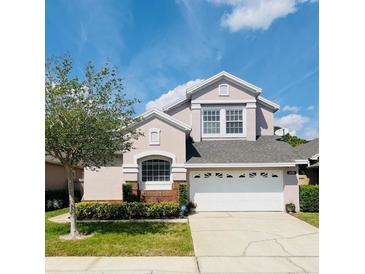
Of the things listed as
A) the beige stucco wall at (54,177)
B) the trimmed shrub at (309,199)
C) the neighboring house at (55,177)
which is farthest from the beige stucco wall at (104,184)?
the trimmed shrub at (309,199)

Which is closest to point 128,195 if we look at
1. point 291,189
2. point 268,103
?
point 291,189

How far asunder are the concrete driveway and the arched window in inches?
115

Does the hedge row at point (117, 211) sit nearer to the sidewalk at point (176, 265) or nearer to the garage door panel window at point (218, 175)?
the garage door panel window at point (218, 175)

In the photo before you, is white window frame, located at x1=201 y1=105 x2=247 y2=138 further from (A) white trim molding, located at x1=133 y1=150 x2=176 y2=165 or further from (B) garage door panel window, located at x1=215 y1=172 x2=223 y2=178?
(A) white trim molding, located at x1=133 y1=150 x2=176 y2=165

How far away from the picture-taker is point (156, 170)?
15.6 m

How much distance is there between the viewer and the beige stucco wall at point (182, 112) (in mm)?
18656

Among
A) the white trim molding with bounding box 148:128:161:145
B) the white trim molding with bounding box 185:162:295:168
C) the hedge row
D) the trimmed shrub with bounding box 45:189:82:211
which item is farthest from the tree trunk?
the trimmed shrub with bounding box 45:189:82:211

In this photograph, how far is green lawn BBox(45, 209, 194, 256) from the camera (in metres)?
7.75

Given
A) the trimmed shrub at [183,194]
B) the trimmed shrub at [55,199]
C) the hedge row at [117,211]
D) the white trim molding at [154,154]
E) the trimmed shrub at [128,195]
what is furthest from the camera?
the trimmed shrub at [55,199]

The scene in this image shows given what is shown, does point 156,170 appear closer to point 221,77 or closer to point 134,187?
point 134,187

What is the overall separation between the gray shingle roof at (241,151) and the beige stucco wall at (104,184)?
3888 millimetres

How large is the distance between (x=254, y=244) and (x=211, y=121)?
10.3m

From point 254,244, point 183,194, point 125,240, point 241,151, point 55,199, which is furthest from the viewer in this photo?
point 55,199

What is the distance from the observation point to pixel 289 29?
7.71 m
